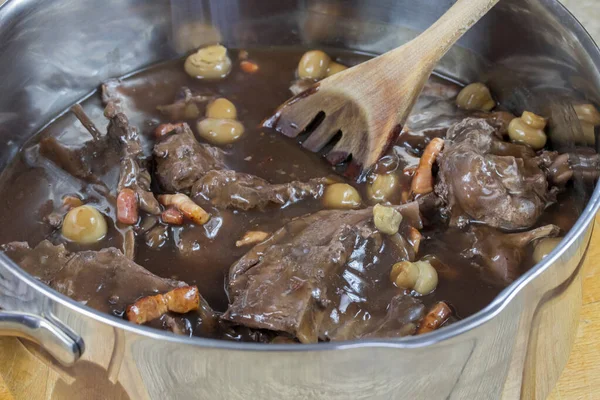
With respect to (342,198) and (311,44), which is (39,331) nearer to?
(342,198)

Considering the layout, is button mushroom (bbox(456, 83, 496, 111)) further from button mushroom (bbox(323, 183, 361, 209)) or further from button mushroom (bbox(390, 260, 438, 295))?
button mushroom (bbox(390, 260, 438, 295))

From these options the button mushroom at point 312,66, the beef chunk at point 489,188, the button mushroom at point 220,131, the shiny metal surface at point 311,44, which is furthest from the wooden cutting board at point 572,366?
the button mushroom at point 312,66

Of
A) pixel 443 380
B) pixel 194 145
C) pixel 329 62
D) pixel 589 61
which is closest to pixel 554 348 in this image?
pixel 443 380

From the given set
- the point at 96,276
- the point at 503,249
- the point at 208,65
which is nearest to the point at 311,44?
the point at 208,65

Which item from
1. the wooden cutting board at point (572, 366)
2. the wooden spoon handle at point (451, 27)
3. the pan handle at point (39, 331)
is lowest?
the wooden cutting board at point (572, 366)

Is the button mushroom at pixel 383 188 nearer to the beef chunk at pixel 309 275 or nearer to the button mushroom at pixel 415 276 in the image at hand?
the beef chunk at pixel 309 275

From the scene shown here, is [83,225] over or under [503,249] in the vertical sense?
over

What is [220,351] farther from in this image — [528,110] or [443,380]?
[528,110]
